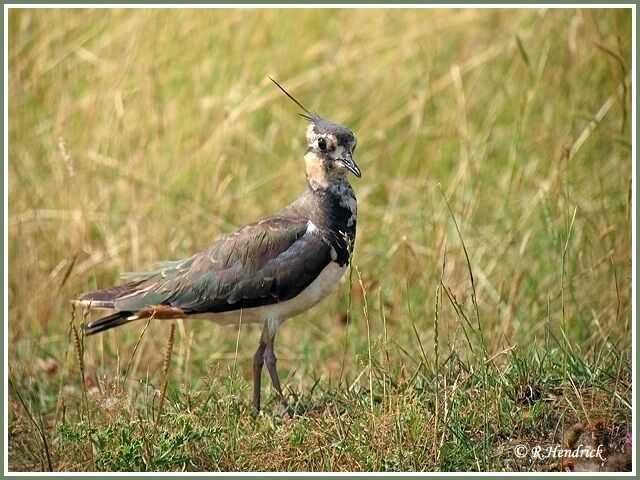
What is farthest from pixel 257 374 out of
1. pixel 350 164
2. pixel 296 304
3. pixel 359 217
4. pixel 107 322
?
pixel 359 217

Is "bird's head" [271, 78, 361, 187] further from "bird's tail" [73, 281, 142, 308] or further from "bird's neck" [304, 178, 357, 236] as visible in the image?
"bird's tail" [73, 281, 142, 308]

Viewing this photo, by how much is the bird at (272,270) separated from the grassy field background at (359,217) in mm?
352

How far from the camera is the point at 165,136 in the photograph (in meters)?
8.51

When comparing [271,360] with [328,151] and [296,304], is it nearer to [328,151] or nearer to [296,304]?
[296,304]

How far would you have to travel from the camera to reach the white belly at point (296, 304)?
563cm

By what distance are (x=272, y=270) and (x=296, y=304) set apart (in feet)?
0.73

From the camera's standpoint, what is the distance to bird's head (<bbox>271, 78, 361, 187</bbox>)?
5762mm

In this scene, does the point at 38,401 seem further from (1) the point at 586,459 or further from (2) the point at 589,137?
(2) the point at 589,137

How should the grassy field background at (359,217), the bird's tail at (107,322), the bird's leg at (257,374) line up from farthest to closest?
the bird's tail at (107,322) < the bird's leg at (257,374) < the grassy field background at (359,217)

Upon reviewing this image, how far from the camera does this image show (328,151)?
5.82 m

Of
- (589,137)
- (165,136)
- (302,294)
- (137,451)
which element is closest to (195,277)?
(302,294)
